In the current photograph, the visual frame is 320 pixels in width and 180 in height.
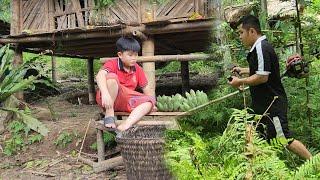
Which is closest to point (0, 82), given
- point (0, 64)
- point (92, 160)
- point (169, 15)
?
point (0, 64)

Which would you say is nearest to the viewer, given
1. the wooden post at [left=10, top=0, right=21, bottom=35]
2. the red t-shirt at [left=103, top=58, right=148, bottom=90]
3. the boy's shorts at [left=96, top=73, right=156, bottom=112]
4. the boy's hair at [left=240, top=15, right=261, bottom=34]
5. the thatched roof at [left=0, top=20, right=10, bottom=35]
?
the boy's hair at [left=240, top=15, right=261, bottom=34]

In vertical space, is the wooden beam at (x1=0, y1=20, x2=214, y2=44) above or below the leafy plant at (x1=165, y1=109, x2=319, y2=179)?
above

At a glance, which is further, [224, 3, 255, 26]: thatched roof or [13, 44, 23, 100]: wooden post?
[13, 44, 23, 100]: wooden post

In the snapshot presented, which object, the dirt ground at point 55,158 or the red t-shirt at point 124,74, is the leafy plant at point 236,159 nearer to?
the red t-shirt at point 124,74

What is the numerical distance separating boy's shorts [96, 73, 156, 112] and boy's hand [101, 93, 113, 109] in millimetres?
96

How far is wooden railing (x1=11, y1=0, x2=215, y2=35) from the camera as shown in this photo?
6582mm

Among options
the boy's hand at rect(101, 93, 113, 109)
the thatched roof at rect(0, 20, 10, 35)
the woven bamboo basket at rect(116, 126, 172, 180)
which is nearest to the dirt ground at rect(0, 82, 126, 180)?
the woven bamboo basket at rect(116, 126, 172, 180)

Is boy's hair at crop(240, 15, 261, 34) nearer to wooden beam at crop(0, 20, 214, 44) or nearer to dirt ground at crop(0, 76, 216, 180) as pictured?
dirt ground at crop(0, 76, 216, 180)

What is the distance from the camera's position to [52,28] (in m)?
7.61

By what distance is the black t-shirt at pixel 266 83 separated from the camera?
8.62ft

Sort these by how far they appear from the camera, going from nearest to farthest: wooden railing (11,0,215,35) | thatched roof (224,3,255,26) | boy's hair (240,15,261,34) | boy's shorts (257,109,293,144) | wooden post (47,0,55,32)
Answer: boy's shorts (257,109,293,144) → boy's hair (240,15,261,34) → thatched roof (224,3,255,26) → wooden railing (11,0,215,35) → wooden post (47,0,55,32)

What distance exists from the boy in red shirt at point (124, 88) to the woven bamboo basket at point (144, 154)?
0.48ft

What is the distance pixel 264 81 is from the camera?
2.61 metres

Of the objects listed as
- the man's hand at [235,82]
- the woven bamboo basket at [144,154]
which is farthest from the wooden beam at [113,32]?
the man's hand at [235,82]
